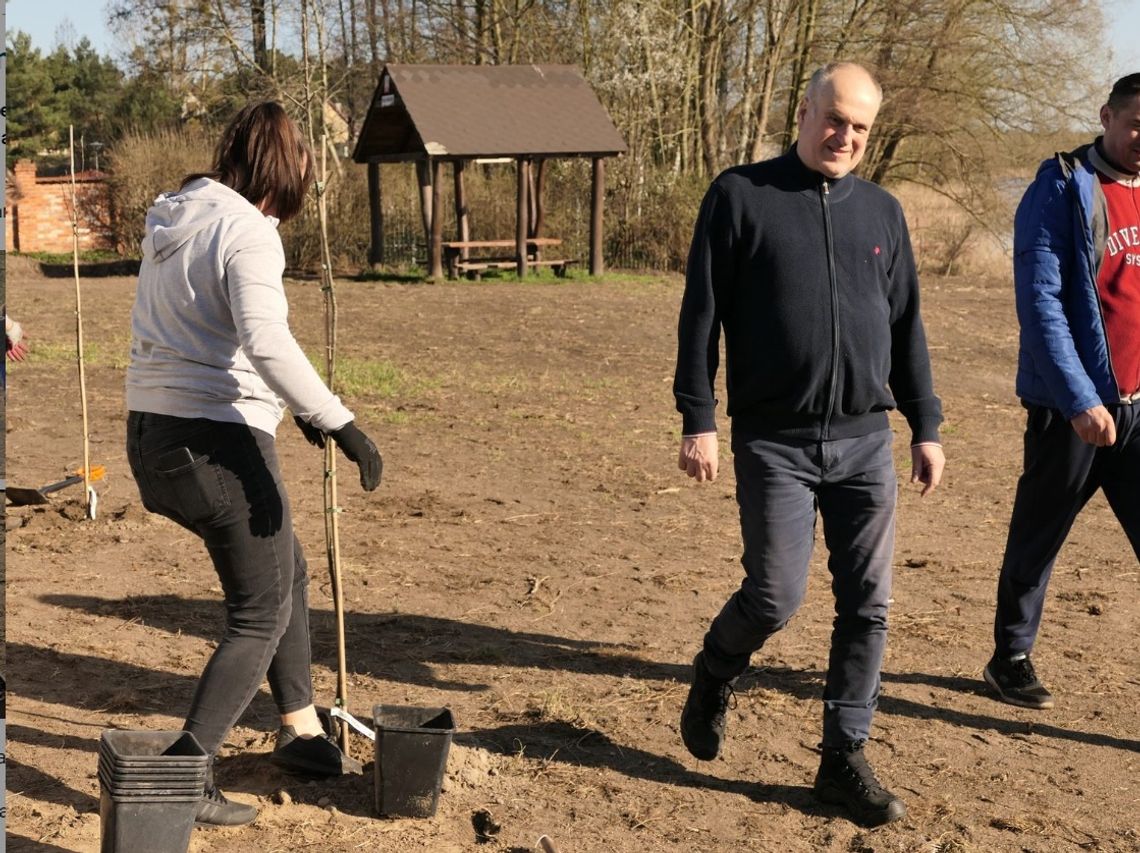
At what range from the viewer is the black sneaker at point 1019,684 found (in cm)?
496

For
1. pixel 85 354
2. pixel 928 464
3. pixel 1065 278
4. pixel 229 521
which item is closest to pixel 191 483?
pixel 229 521

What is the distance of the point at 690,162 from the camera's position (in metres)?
29.7

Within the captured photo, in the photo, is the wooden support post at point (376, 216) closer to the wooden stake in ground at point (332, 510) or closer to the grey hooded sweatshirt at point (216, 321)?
the wooden stake in ground at point (332, 510)

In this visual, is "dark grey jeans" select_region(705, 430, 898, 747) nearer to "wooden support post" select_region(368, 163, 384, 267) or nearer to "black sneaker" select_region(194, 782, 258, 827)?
"black sneaker" select_region(194, 782, 258, 827)

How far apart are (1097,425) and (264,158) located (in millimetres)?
2737

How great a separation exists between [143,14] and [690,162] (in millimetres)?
14778

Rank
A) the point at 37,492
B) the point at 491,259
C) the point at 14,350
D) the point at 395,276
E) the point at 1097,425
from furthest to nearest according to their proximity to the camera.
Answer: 1. the point at 491,259
2. the point at 395,276
3. the point at 37,492
4. the point at 14,350
5. the point at 1097,425

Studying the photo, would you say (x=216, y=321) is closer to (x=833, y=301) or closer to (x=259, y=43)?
(x=833, y=301)

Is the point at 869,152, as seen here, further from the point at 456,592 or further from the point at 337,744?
the point at 337,744

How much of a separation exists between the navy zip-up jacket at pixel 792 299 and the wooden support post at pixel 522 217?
1902 centimetres

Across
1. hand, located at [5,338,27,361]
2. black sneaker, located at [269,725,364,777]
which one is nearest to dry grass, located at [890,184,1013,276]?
hand, located at [5,338,27,361]

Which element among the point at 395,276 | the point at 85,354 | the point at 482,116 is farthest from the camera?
the point at 395,276

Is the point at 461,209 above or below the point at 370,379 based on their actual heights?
above

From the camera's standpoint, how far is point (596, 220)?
2377 cm
